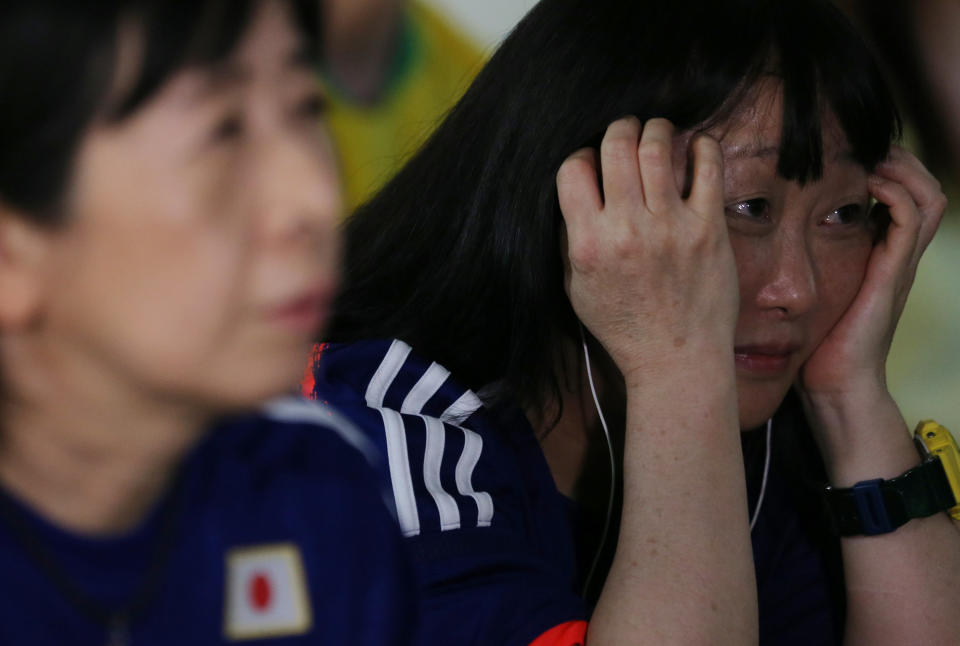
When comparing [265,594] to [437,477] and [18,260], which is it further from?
[437,477]

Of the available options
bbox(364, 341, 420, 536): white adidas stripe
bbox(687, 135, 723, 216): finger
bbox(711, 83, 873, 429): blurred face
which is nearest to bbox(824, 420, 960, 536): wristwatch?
bbox(711, 83, 873, 429): blurred face

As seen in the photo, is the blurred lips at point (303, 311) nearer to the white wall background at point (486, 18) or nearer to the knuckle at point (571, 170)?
the knuckle at point (571, 170)

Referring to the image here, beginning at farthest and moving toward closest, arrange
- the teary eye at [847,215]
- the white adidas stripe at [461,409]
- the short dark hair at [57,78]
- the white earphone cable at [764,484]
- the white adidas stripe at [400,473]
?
the white earphone cable at [764,484] < the teary eye at [847,215] < the white adidas stripe at [461,409] < the white adidas stripe at [400,473] < the short dark hair at [57,78]

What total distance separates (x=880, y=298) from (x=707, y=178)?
31 cm

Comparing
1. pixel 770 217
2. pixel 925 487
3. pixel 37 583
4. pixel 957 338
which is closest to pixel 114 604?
pixel 37 583

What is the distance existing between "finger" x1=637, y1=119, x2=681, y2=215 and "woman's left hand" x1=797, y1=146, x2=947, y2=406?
0.29 m

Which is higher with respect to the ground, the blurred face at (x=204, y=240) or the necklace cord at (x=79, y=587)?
the blurred face at (x=204, y=240)

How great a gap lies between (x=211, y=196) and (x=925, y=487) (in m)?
0.83

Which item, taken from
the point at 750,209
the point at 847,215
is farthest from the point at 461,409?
the point at 847,215

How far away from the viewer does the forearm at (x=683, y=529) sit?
25.7 inches

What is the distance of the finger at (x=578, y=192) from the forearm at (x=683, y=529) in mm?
123

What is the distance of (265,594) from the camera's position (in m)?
0.27

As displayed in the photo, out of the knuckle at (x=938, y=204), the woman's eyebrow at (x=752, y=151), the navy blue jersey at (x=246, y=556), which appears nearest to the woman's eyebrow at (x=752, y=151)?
the woman's eyebrow at (x=752, y=151)

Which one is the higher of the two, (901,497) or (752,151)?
(752,151)
